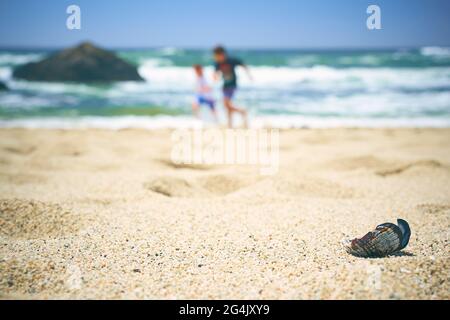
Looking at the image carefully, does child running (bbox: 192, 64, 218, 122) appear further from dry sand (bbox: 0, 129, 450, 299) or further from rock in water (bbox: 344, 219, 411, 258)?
rock in water (bbox: 344, 219, 411, 258)

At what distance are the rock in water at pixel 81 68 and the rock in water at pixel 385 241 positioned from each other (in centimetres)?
1493

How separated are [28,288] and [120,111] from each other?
7685 millimetres

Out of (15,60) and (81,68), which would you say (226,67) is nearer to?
(81,68)

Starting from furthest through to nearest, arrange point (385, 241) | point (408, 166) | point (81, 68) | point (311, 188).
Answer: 1. point (81, 68)
2. point (408, 166)
3. point (311, 188)
4. point (385, 241)

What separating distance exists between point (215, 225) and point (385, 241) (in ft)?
3.27

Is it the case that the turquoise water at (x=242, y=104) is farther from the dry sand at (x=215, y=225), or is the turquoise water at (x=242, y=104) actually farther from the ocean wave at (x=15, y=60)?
the ocean wave at (x=15, y=60)

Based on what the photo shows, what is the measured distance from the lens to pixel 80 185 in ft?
10.6

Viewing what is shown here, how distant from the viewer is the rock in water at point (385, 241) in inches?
71.1

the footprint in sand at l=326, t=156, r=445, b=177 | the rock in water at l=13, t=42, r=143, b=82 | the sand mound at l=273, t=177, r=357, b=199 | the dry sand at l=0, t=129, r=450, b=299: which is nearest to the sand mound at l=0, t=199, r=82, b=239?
the dry sand at l=0, t=129, r=450, b=299

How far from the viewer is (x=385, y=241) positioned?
181cm

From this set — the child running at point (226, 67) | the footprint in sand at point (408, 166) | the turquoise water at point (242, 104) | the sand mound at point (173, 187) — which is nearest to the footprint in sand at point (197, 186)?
the sand mound at point (173, 187)

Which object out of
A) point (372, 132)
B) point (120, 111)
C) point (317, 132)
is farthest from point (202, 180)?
point (120, 111)

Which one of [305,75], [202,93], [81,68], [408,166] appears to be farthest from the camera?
[305,75]

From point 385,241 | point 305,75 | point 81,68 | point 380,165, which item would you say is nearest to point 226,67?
point 380,165
